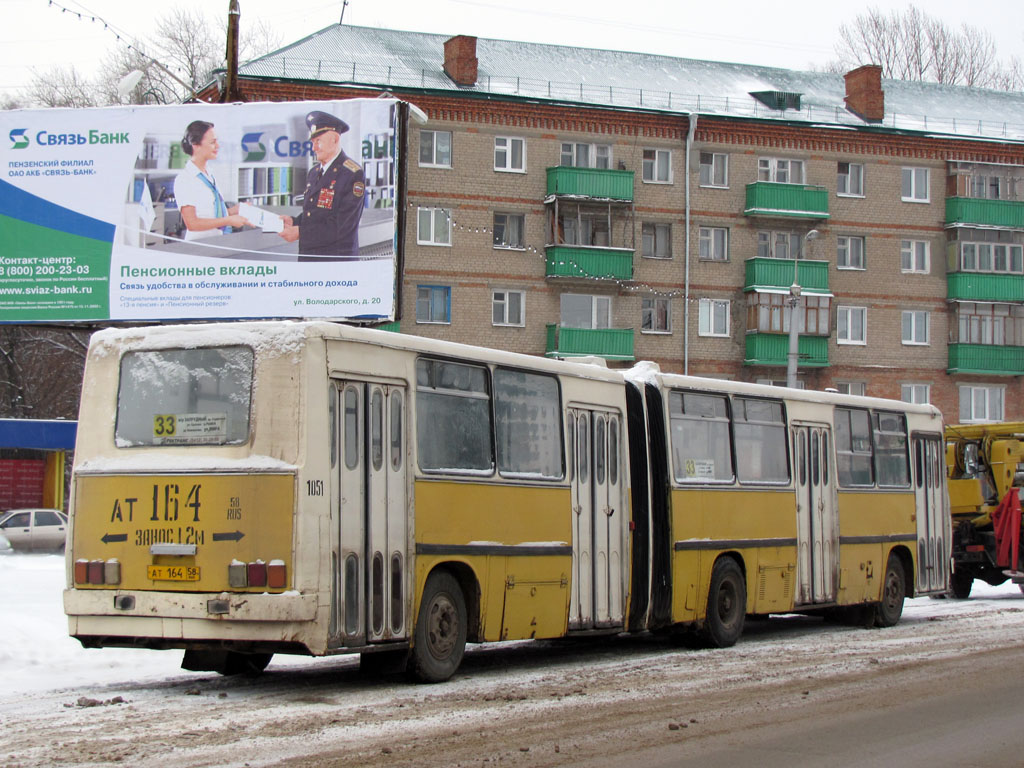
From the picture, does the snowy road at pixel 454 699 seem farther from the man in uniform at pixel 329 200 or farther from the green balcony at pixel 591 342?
the green balcony at pixel 591 342

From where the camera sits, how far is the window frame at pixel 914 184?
50875mm

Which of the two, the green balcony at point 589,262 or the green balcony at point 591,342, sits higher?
the green balcony at point 589,262

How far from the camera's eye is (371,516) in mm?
10844

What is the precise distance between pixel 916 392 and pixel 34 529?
30456 mm

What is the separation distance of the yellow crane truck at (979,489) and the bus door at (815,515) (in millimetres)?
6608

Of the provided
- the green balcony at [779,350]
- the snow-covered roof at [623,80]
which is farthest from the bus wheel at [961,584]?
the snow-covered roof at [623,80]

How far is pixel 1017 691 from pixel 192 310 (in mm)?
17551

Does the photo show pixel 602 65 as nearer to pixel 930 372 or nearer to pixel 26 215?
pixel 930 372

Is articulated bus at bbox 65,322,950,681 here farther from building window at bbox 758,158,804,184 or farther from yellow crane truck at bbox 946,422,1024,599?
building window at bbox 758,158,804,184

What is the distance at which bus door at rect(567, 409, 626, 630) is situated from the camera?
44.1ft

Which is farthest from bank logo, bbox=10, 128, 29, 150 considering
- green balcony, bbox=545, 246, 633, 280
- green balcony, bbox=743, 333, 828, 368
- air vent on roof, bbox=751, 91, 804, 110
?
air vent on roof, bbox=751, 91, 804, 110

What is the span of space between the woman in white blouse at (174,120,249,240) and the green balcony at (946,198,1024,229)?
31.9 m

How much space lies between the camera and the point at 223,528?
1033cm

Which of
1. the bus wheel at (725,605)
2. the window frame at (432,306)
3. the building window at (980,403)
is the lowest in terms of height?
the bus wheel at (725,605)
